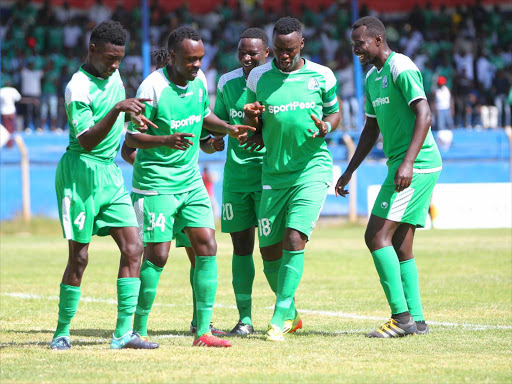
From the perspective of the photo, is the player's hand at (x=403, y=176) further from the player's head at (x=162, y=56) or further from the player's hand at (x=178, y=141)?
→ the player's head at (x=162, y=56)

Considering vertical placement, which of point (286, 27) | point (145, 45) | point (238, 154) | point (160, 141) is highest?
point (145, 45)

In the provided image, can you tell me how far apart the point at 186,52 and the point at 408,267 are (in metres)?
2.75

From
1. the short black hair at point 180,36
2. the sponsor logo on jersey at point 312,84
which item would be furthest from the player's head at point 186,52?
the sponsor logo on jersey at point 312,84

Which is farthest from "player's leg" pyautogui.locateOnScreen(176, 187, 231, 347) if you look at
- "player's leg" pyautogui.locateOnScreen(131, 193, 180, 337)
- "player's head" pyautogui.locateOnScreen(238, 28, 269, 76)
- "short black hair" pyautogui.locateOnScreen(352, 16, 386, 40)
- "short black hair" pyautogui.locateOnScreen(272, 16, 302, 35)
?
"short black hair" pyautogui.locateOnScreen(352, 16, 386, 40)

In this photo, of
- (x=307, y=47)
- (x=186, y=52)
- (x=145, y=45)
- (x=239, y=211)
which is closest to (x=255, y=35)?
(x=186, y=52)

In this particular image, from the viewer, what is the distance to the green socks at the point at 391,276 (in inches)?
307

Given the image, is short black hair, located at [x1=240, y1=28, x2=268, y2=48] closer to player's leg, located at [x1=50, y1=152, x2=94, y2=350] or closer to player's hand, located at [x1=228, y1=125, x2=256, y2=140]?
player's hand, located at [x1=228, y1=125, x2=256, y2=140]

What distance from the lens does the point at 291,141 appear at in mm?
7844

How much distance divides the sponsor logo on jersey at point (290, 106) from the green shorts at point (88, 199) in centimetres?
152

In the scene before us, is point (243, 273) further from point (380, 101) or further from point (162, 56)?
point (162, 56)

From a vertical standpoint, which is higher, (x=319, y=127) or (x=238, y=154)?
(x=319, y=127)

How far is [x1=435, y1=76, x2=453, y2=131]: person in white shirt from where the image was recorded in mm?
26000

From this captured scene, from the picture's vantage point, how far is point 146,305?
24.1 feet

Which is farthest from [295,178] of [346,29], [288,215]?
[346,29]
